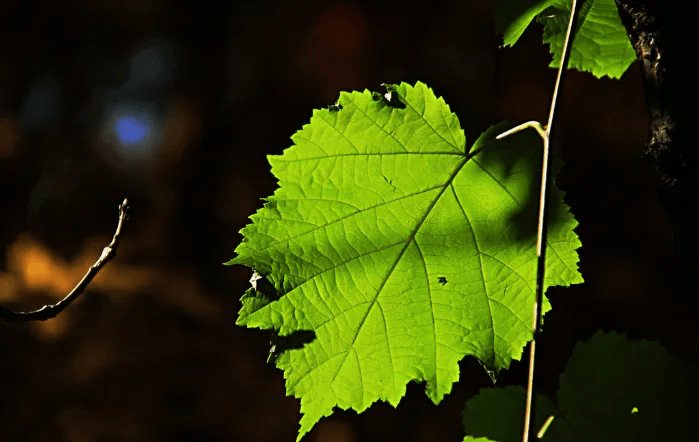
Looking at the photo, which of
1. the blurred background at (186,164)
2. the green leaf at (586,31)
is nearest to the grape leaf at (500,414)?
the green leaf at (586,31)

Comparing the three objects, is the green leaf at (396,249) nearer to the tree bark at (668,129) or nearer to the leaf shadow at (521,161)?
the leaf shadow at (521,161)

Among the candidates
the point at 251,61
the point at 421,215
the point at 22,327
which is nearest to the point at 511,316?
the point at 421,215

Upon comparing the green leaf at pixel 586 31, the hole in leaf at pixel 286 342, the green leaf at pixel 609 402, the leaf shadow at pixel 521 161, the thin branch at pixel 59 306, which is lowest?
the green leaf at pixel 609 402

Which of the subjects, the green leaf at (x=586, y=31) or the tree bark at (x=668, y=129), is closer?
the tree bark at (x=668, y=129)

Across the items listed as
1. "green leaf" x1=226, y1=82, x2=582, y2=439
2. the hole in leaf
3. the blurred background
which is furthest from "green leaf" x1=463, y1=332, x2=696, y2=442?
the blurred background

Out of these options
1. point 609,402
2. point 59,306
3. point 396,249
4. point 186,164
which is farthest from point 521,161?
point 186,164

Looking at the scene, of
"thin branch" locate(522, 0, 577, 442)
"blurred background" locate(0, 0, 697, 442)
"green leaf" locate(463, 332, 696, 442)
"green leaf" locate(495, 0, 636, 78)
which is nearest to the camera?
"thin branch" locate(522, 0, 577, 442)

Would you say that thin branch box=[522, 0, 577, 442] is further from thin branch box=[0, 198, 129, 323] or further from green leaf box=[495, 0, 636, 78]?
thin branch box=[0, 198, 129, 323]
